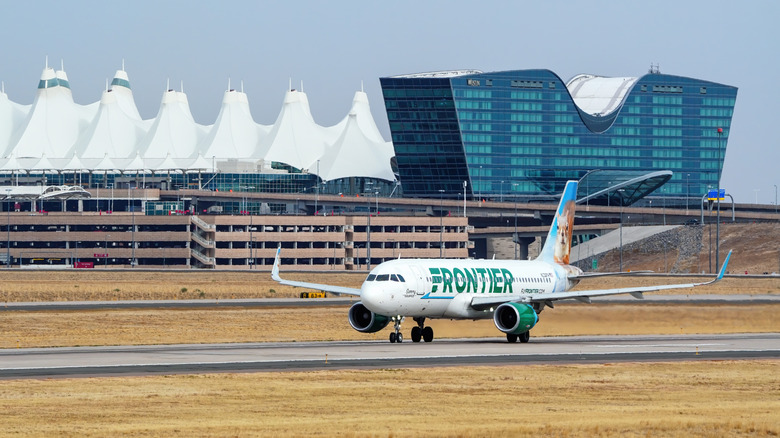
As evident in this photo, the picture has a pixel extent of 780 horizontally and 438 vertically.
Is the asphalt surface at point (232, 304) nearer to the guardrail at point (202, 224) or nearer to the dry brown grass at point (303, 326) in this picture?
the dry brown grass at point (303, 326)

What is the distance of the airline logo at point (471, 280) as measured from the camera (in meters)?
49.4

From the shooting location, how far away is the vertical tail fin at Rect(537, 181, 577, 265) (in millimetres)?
59344

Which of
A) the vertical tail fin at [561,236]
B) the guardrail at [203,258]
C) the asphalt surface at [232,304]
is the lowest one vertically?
the guardrail at [203,258]

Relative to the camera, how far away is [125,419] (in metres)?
26.5

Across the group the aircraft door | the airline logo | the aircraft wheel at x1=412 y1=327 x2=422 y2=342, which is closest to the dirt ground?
the airline logo

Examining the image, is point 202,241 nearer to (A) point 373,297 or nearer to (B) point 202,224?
(B) point 202,224

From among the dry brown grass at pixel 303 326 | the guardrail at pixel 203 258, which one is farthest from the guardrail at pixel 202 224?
the dry brown grass at pixel 303 326

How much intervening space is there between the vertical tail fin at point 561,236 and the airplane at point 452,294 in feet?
14.5

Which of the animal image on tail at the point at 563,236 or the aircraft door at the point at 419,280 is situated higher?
the animal image on tail at the point at 563,236

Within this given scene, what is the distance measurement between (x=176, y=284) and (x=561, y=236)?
60.3m

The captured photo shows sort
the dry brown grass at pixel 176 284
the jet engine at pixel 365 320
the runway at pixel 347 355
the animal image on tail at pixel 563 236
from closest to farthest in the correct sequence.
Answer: the runway at pixel 347 355 < the jet engine at pixel 365 320 < the animal image on tail at pixel 563 236 < the dry brown grass at pixel 176 284

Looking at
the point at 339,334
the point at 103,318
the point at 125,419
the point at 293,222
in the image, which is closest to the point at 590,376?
the point at 125,419

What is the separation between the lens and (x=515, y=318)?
49.1m

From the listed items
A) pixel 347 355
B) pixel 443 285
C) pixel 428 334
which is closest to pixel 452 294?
pixel 443 285
